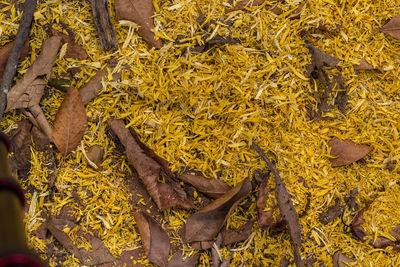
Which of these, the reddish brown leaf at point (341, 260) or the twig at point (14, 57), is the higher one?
the twig at point (14, 57)

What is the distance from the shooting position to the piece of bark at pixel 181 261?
1328 millimetres

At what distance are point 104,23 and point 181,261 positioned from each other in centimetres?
86

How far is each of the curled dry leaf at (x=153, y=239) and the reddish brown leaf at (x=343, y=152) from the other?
2.19 feet

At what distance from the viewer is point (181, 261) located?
1.33m

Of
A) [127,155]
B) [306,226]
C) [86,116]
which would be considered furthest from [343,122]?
[86,116]

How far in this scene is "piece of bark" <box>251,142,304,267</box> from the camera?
1339mm

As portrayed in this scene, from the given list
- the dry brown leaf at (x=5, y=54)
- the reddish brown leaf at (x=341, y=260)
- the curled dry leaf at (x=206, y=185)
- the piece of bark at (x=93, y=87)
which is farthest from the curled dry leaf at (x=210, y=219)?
the dry brown leaf at (x=5, y=54)

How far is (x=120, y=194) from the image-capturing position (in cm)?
135

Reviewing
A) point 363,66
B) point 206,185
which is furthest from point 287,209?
point 363,66

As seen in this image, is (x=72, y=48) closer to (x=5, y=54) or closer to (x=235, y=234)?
(x=5, y=54)

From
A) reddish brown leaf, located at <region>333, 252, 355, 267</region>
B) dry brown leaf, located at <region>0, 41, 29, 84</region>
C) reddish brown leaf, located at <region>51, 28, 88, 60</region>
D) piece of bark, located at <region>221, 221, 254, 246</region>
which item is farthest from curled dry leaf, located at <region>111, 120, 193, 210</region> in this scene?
reddish brown leaf, located at <region>333, 252, 355, 267</region>

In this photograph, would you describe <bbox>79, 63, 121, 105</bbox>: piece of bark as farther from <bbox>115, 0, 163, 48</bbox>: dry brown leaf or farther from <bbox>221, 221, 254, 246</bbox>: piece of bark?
<bbox>221, 221, 254, 246</bbox>: piece of bark

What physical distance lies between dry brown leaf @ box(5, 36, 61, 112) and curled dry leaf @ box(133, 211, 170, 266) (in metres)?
0.53

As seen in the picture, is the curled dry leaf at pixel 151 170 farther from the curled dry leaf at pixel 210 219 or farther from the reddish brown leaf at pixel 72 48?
the reddish brown leaf at pixel 72 48
